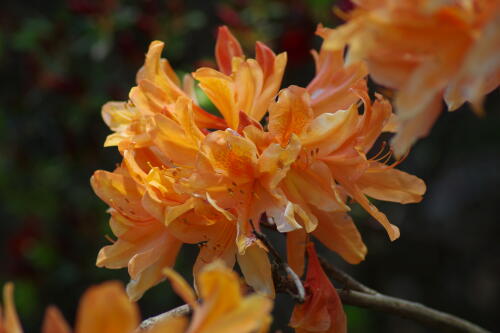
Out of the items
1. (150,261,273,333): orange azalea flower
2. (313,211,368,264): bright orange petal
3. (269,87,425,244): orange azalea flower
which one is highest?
(150,261,273,333): orange azalea flower

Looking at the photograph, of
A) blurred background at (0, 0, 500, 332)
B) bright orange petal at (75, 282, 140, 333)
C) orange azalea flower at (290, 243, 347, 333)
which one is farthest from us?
blurred background at (0, 0, 500, 332)

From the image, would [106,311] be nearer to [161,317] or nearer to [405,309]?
[161,317]

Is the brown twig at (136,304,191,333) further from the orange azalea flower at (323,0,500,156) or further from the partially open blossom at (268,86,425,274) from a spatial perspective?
the orange azalea flower at (323,0,500,156)

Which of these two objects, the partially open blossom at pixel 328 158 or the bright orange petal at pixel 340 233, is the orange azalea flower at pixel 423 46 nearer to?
the partially open blossom at pixel 328 158

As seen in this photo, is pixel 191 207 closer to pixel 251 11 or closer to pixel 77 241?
pixel 251 11

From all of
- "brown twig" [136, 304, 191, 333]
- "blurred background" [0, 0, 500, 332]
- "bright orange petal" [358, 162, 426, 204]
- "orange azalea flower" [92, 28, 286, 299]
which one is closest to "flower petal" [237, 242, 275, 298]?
"orange azalea flower" [92, 28, 286, 299]

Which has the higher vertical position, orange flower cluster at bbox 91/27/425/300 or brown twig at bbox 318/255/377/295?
orange flower cluster at bbox 91/27/425/300

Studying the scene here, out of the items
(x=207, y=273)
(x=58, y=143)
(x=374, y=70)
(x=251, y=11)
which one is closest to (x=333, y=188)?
(x=374, y=70)

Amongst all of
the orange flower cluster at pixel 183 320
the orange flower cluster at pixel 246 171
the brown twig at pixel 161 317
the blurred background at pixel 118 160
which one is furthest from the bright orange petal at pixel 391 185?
the blurred background at pixel 118 160
